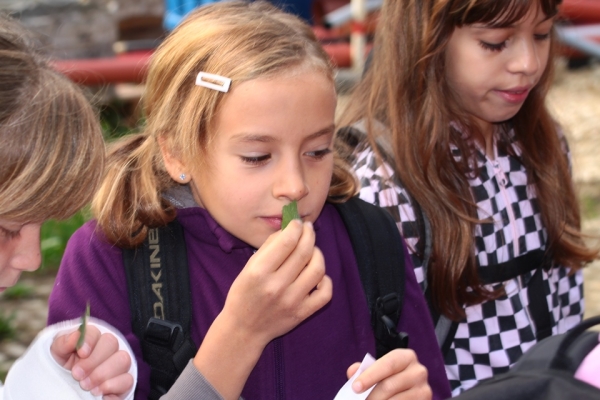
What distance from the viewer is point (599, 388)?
1.38 meters

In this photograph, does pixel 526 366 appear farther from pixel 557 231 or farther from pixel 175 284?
pixel 557 231

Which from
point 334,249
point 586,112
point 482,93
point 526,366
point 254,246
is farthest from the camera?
point 586,112

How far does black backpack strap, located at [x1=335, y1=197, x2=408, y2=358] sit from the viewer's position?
6.43 feet

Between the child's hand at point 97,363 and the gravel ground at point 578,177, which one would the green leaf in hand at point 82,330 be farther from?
the gravel ground at point 578,177

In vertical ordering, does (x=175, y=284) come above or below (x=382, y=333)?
above

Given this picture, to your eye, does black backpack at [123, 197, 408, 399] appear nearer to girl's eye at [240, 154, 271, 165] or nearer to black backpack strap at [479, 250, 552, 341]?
girl's eye at [240, 154, 271, 165]

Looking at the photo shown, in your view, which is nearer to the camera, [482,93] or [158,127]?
[158,127]

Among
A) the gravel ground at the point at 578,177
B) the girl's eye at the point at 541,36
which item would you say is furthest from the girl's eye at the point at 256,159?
the gravel ground at the point at 578,177

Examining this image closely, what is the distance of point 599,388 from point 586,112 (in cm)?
601

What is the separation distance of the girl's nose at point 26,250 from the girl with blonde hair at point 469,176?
992 mm

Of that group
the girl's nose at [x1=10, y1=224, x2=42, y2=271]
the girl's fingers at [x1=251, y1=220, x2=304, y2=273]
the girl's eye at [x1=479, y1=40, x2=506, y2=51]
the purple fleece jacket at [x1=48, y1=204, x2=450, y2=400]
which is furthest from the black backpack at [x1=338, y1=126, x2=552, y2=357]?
the girl's nose at [x1=10, y1=224, x2=42, y2=271]

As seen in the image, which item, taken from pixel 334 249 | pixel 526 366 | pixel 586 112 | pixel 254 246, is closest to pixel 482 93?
pixel 334 249

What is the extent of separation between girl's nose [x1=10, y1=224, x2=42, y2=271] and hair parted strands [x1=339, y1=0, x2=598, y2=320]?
108 cm

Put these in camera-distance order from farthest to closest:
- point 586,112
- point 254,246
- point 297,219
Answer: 1. point 586,112
2. point 254,246
3. point 297,219
